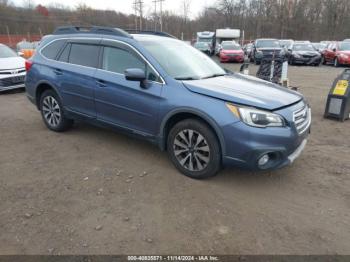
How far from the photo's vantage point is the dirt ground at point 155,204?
108 inches

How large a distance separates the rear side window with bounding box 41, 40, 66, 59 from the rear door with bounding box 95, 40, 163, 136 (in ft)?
3.86

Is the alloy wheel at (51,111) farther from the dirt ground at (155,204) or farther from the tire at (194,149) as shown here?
the tire at (194,149)

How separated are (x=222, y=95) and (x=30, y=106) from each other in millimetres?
6102

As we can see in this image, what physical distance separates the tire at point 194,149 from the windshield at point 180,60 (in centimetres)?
71

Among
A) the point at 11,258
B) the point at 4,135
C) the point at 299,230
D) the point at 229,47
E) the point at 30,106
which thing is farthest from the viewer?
the point at 229,47

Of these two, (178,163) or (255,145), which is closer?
(255,145)

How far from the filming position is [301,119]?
3.76m

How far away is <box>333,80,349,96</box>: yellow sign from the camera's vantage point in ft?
20.7

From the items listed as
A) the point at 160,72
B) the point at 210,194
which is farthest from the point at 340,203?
the point at 160,72

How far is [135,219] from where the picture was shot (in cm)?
308

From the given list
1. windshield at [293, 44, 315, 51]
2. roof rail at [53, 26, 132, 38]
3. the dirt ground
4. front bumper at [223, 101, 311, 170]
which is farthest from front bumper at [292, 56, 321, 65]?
front bumper at [223, 101, 311, 170]

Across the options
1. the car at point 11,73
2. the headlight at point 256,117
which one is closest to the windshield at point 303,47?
the car at point 11,73

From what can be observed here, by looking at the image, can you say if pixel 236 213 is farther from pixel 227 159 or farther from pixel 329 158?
pixel 329 158

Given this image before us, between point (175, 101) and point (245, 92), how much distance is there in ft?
2.79
